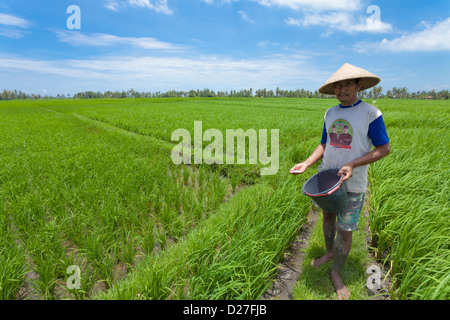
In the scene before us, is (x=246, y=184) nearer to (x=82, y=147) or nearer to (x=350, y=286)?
(x=350, y=286)

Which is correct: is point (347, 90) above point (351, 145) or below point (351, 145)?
above

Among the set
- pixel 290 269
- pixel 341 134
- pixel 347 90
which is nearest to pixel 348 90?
pixel 347 90

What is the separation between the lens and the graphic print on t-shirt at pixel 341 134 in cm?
153

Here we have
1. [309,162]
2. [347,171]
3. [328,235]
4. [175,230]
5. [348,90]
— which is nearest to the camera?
[347,171]

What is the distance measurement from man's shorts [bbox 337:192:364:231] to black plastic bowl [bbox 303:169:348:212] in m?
0.10

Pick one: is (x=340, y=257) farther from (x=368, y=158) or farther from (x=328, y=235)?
(x=368, y=158)

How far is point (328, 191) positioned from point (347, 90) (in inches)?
29.4

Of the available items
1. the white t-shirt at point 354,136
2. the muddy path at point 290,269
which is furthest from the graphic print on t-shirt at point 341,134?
the muddy path at point 290,269

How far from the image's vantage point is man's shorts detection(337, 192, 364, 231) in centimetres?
158

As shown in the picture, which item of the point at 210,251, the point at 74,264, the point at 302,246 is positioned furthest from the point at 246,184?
the point at 74,264

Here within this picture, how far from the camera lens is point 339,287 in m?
1.72

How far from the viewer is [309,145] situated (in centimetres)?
495

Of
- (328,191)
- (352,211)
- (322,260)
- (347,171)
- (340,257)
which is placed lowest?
(322,260)

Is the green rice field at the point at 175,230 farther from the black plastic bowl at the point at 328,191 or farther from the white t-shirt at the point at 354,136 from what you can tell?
the white t-shirt at the point at 354,136
